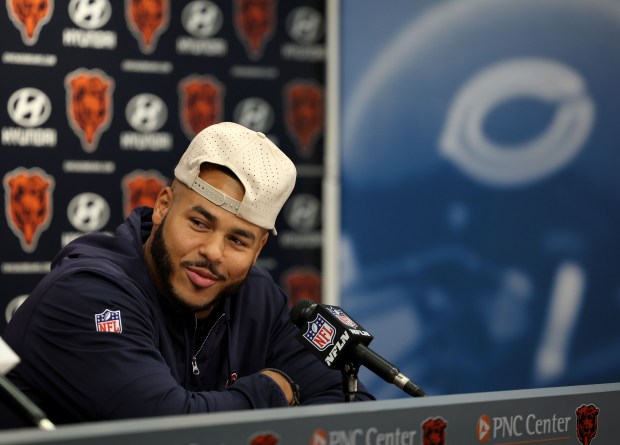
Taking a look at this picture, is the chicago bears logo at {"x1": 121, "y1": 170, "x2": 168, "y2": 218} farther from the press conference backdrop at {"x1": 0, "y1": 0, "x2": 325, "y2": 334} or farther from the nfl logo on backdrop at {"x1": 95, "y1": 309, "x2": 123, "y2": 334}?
the nfl logo on backdrop at {"x1": 95, "y1": 309, "x2": 123, "y2": 334}

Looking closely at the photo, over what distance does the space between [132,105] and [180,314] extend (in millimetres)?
1569

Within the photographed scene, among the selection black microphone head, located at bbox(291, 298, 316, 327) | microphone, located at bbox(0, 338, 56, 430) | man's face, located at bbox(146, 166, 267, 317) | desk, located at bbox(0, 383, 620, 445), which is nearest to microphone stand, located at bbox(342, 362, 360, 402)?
black microphone head, located at bbox(291, 298, 316, 327)

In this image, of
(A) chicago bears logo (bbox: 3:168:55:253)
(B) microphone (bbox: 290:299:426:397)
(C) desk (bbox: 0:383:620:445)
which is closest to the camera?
(C) desk (bbox: 0:383:620:445)

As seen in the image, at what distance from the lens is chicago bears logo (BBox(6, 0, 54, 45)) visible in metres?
3.28

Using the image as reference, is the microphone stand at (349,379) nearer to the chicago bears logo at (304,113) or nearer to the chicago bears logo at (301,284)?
the chicago bears logo at (301,284)

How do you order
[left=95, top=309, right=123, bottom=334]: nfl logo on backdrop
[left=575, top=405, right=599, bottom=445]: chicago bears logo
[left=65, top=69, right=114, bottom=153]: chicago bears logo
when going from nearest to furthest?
[left=575, top=405, right=599, bottom=445]: chicago bears logo < [left=95, top=309, right=123, bottom=334]: nfl logo on backdrop < [left=65, top=69, right=114, bottom=153]: chicago bears logo

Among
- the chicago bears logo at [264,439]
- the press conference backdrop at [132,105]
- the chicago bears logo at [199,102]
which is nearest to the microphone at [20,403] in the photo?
the chicago bears logo at [264,439]

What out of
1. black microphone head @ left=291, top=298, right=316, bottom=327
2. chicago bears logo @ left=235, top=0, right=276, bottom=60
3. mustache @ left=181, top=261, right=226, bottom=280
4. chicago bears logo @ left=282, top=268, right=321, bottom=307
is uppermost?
chicago bears logo @ left=235, top=0, right=276, bottom=60

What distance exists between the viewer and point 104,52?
342cm

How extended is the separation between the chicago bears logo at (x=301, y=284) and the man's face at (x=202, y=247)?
1.63 m

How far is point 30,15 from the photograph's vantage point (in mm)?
3309

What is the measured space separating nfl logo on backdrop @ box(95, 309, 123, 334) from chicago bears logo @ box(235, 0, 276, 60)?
6.42ft

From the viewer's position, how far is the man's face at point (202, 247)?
2.00 metres

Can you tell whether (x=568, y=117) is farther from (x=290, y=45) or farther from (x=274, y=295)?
(x=274, y=295)
